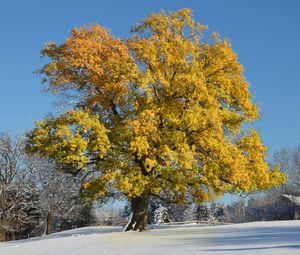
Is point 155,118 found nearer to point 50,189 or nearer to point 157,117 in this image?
point 157,117

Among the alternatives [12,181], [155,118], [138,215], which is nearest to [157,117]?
[155,118]

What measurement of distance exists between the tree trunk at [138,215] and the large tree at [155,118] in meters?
0.05

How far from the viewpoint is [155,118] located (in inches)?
853

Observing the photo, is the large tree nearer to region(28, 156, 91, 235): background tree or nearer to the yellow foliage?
the yellow foliage

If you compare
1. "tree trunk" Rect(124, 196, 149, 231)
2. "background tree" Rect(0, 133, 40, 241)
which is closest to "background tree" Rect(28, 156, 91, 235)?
"background tree" Rect(0, 133, 40, 241)

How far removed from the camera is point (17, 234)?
59531 millimetres

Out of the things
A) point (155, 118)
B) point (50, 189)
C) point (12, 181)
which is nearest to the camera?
point (155, 118)

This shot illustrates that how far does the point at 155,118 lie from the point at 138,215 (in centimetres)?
512

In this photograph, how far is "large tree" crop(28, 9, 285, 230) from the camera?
2125 centimetres

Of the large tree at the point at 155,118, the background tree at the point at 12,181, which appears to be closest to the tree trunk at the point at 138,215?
the large tree at the point at 155,118

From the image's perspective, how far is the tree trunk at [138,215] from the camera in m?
23.5

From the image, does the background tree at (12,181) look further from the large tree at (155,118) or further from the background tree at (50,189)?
the large tree at (155,118)

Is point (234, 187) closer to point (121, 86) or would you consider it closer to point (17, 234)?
point (121, 86)

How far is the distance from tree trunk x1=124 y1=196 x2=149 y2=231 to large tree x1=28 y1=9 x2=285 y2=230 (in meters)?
0.05
